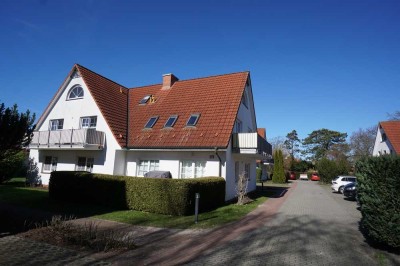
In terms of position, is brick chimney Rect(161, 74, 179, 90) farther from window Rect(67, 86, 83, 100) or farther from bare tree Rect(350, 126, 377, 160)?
bare tree Rect(350, 126, 377, 160)

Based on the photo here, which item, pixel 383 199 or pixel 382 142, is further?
pixel 382 142

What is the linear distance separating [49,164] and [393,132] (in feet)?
107

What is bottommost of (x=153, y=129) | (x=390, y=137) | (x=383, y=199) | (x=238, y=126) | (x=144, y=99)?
(x=383, y=199)

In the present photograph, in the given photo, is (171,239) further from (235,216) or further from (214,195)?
(214,195)

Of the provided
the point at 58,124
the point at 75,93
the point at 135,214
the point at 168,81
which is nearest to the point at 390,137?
the point at 168,81

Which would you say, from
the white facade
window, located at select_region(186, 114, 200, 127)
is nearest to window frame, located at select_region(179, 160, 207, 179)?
window, located at select_region(186, 114, 200, 127)

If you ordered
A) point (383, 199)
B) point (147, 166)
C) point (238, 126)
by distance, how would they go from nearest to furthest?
point (383, 199), point (147, 166), point (238, 126)

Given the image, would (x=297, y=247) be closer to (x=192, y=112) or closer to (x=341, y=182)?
(x=192, y=112)

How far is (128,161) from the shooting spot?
18.8 meters

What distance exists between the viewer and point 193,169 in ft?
53.6

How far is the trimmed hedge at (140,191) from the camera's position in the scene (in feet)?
39.0

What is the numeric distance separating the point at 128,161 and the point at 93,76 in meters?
8.25

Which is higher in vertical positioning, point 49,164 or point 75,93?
point 75,93

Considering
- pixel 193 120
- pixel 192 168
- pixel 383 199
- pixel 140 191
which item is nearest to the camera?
pixel 383 199
